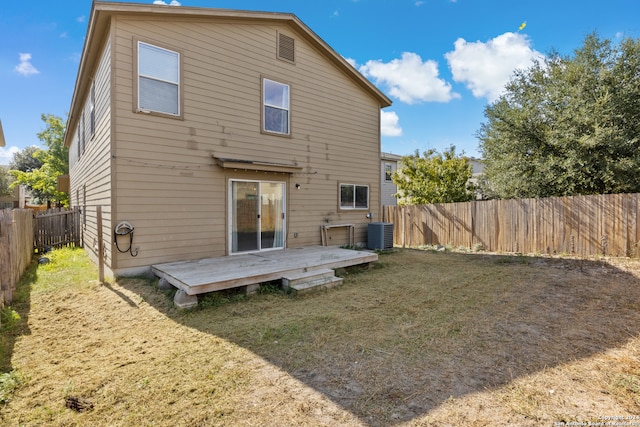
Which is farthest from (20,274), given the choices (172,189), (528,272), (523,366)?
(528,272)

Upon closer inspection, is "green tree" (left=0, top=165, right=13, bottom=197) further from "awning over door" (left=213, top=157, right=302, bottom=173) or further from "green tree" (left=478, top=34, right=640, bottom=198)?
"green tree" (left=478, top=34, right=640, bottom=198)

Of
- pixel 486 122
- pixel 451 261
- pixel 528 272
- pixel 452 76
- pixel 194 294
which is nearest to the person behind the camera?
pixel 194 294

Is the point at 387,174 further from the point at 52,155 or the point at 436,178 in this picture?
the point at 52,155

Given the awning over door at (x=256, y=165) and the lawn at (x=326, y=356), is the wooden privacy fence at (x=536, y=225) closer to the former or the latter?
the lawn at (x=326, y=356)

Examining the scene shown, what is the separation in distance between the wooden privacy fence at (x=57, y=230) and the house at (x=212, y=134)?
194 cm

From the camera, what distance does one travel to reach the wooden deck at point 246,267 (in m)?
4.78

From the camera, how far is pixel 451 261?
27.6 feet

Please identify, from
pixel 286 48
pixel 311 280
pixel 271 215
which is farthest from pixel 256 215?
pixel 286 48

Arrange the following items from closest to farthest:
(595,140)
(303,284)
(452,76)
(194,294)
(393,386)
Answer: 1. (393,386)
2. (194,294)
3. (303,284)
4. (595,140)
5. (452,76)

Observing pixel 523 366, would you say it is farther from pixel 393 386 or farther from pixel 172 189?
pixel 172 189

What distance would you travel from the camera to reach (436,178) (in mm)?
14914

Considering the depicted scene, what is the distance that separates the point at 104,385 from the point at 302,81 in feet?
26.6

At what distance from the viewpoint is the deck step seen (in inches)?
212

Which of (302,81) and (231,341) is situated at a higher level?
(302,81)
